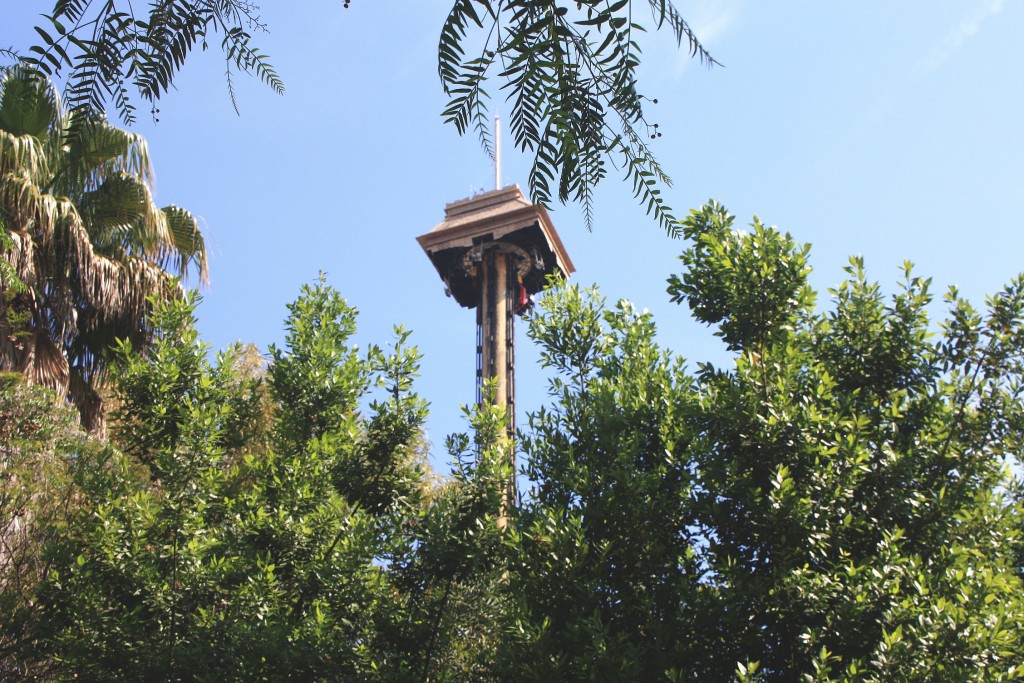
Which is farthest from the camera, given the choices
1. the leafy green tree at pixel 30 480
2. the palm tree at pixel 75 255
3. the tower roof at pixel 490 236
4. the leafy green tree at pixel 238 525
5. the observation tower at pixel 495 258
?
the tower roof at pixel 490 236

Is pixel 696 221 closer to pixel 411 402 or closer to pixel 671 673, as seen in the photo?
pixel 411 402

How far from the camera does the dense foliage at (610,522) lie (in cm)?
570

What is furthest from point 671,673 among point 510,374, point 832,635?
point 510,374

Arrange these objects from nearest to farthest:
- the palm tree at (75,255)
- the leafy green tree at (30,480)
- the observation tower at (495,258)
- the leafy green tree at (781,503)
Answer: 1. the leafy green tree at (781,503)
2. the leafy green tree at (30,480)
3. the palm tree at (75,255)
4. the observation tower at (495,258)

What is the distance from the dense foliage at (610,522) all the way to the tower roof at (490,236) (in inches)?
1667

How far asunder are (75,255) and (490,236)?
42003 mm

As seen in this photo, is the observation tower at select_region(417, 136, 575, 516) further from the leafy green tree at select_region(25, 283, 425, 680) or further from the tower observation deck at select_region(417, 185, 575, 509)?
the leafy green tree at select_region(25, 283, 425, 680)

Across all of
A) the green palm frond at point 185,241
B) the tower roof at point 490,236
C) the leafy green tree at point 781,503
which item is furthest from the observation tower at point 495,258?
the leafy green tree at point 781,503

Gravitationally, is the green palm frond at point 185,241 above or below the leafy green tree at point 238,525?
above

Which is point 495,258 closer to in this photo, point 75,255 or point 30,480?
point 75,255

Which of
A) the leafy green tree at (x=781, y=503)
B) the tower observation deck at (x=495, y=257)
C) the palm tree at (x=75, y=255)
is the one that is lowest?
the leafy green tree at (x=781, y=503)

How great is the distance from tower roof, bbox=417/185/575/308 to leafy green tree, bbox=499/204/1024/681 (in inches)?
1690

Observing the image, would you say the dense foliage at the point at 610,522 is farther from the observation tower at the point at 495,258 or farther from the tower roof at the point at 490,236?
the tower roof at the point at 490,236

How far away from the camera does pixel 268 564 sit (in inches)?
271
